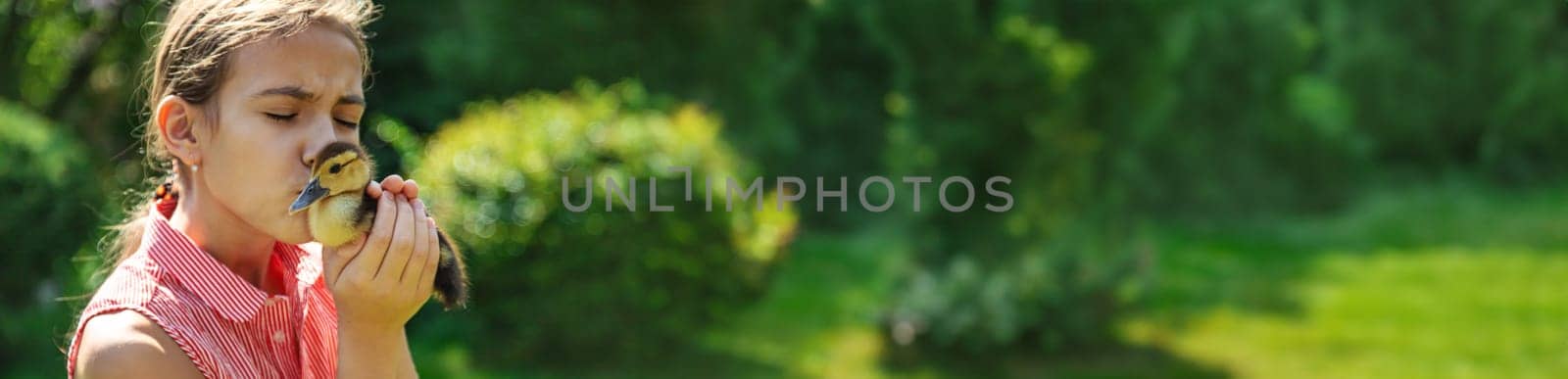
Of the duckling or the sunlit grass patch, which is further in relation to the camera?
the sunlit grass patch

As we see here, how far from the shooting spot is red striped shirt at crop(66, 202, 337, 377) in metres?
1.42

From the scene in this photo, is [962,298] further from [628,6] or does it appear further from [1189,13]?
[628,6]

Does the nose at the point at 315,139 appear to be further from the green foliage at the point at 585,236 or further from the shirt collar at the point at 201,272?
the green foliage at the point at 585,236

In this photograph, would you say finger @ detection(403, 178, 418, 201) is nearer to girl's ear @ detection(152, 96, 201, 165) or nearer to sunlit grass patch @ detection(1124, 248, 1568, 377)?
girl's ear @ detection(152, 96, 201, 165)

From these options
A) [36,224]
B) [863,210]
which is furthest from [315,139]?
[863,210]

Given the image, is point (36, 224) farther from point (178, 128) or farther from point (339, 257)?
point (339, 257)

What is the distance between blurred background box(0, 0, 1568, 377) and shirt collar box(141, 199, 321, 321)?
10.0 feet

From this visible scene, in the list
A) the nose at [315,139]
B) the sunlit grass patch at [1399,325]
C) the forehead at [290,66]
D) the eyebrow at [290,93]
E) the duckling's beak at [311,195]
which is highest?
the sunlit grass patch at [1399,325]

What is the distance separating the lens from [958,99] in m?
6.14

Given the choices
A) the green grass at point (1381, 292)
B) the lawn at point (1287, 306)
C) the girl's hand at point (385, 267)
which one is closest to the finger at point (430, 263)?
the girl's hand at point (385, 267)

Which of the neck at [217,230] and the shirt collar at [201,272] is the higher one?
the neck at [217,230]

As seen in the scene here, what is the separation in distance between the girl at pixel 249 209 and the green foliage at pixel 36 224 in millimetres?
4676

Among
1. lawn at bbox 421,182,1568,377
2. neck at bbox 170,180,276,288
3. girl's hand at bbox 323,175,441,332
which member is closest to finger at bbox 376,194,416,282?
girl's hand at bbox 323,175,441,332

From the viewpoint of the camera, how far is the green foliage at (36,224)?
568 centimetres
